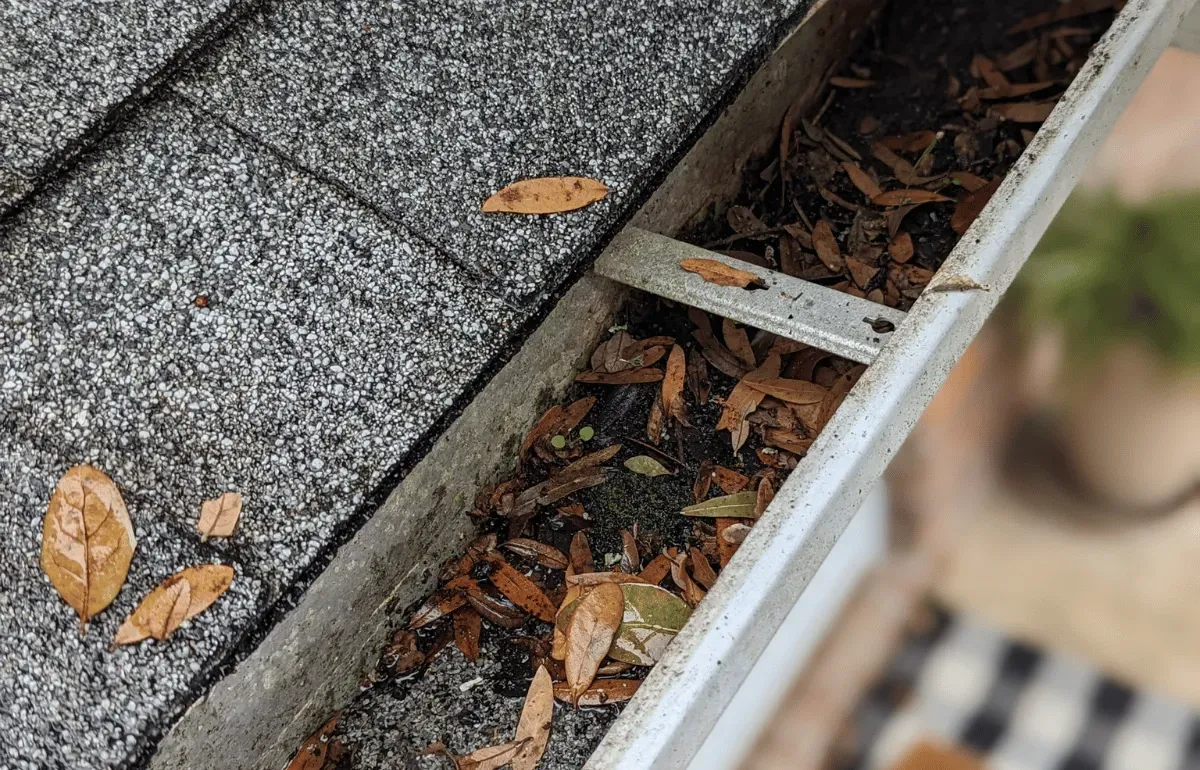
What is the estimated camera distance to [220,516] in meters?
1.32

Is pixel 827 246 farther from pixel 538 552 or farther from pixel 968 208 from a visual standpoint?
pixel 538 552

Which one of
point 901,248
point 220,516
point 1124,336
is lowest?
point 220,516

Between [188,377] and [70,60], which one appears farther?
[70,60]

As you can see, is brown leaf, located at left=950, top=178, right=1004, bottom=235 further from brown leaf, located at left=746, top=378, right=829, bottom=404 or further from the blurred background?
brown leaf, located at left=746, top=378, right=829, bottom=404

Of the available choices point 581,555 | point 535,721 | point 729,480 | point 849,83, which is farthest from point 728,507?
point 849,83

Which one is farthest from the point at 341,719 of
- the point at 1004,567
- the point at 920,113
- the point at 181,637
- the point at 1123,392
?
the point at 920,113

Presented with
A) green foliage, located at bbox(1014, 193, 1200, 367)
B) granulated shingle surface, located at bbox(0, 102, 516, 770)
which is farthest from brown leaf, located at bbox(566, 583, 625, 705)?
green foliage, located at bbox(1014, 193, 1200, 367)

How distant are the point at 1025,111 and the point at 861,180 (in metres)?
0.46

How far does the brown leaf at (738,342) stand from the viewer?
1.93 meters

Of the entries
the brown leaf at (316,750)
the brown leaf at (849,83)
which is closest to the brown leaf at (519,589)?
the brown leaf at (316,750)

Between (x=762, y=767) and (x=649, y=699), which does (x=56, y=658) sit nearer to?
(x=649, y=699)

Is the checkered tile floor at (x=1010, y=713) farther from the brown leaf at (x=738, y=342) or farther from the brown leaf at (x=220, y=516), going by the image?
the brown leaf at (x=220, y=516)

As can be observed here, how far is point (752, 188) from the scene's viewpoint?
2201 millimetres

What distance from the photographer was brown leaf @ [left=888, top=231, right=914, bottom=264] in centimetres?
207
